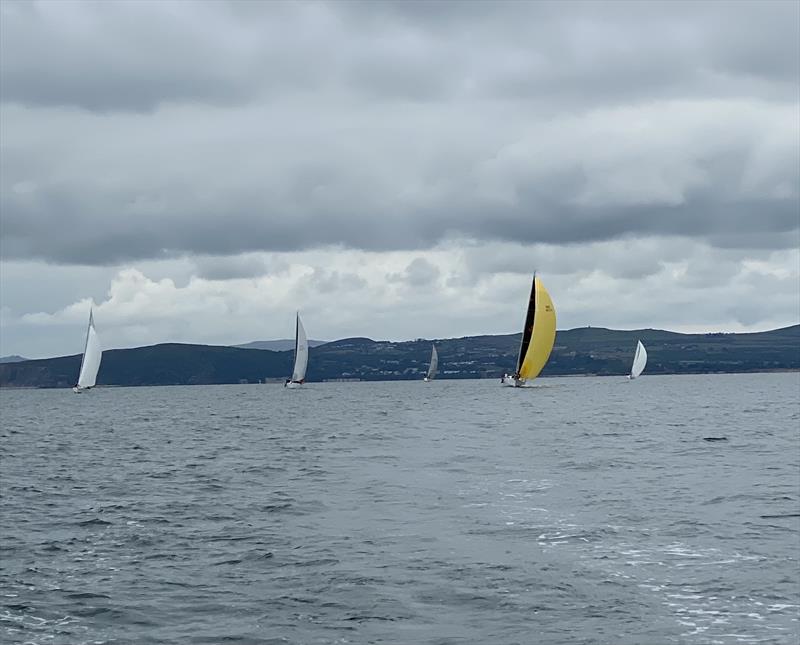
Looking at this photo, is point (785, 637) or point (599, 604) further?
point (599, 604)

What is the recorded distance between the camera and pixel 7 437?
8844cm

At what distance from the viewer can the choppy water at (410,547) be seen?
796 inches

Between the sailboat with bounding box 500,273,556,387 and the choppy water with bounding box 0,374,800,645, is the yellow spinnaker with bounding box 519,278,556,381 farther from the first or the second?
the choppy water with bounding box 0,374,800,645

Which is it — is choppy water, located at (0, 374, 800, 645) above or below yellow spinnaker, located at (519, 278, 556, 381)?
below

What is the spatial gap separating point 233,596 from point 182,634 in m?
2.87

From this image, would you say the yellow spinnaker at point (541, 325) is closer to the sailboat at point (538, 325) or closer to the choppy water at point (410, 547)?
the sailboat at point (538, 325)

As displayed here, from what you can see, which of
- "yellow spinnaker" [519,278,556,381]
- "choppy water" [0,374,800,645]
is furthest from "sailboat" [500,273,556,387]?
"choppy water" [0,374,800,645]

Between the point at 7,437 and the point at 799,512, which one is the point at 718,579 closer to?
the point at 799,512

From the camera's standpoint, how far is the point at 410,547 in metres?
27.5

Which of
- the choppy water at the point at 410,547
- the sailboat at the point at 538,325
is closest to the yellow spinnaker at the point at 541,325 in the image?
the sailboat at the point at 538,325

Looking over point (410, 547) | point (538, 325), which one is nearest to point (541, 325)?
point (538, 325)

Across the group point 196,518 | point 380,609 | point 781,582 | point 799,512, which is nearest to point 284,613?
point 380,609

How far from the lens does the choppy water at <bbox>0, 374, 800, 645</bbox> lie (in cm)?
2022

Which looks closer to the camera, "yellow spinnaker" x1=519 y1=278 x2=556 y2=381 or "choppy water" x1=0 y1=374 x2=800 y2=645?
"choppy water" x1=0 y1=374 x2=800 y2=645
